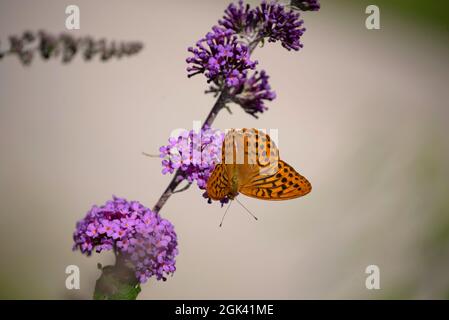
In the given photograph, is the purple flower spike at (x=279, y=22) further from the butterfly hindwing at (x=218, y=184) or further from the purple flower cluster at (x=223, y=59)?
the butterfly hindwing at (x=218, y=184)

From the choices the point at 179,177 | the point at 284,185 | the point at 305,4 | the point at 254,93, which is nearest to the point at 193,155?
the point at 179,177

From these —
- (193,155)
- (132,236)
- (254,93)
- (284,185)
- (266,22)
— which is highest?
(266,22)

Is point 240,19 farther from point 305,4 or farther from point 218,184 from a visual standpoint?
point 218,184

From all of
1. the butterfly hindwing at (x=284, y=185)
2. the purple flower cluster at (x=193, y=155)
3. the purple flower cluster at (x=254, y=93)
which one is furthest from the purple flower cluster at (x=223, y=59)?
the butterfly hindwing at (x=284, y=185)

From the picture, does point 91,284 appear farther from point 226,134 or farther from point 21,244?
point 226,134

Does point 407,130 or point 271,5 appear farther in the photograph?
point 407,130
